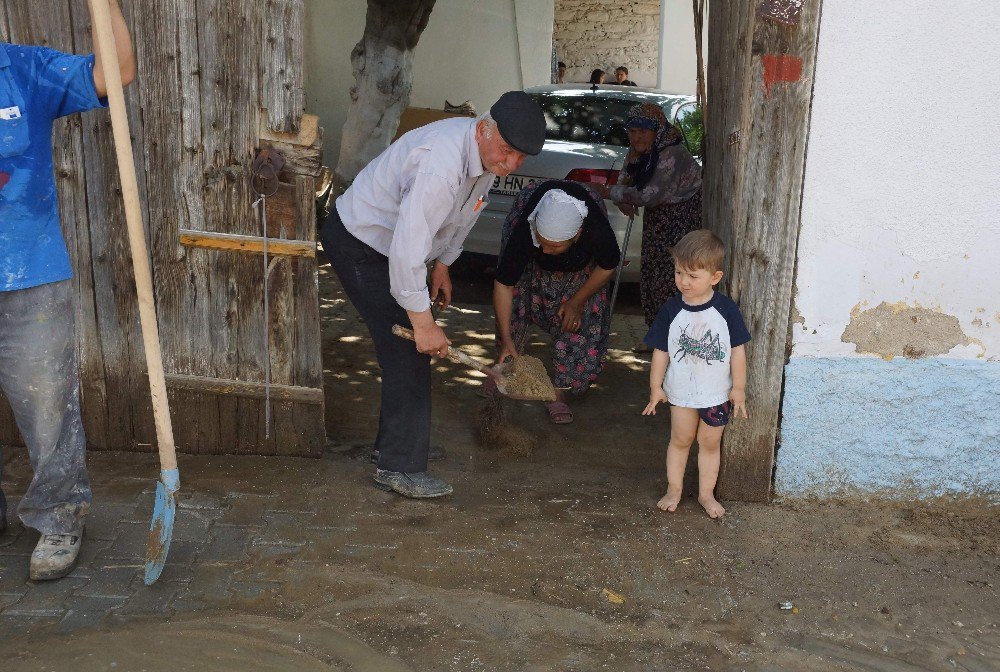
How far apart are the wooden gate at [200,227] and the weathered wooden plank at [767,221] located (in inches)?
71.0

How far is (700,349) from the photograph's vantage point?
371 centimetres

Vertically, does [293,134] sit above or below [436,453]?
above

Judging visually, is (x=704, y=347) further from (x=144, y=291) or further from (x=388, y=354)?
(x=144, y=291)

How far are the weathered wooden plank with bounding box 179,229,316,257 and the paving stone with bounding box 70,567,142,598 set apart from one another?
140 cm

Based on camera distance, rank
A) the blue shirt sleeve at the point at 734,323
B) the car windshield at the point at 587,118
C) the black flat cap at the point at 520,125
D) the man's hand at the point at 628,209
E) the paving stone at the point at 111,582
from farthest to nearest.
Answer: the car windshield at the point at 587,118 < the man's hand at the point at 628,209 < the blue shirt sleeve at the point at 734,323 < the black flat cap at the point at 520,125 < the paving stone at the point at 111,582

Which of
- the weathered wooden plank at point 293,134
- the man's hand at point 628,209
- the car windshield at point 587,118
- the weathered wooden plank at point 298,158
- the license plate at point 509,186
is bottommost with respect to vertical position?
the man's hand at point 628,209

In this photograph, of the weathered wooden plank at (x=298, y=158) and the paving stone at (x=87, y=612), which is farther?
the weathered wooden plank at (x=298, y=158)

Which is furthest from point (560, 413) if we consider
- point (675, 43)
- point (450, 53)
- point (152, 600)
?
point (675, 43)

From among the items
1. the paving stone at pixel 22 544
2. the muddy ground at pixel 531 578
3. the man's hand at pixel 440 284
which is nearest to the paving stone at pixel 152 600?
the muddy ground at pixel 531 578

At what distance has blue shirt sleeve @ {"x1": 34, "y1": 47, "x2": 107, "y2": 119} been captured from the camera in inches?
117

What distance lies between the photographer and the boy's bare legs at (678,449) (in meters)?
3.83

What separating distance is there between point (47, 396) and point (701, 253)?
243 centimetres

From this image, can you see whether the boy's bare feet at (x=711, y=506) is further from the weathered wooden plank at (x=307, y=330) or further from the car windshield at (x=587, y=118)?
the car windshield at (x=587, y=118)

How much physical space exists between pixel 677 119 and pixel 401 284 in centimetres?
459
